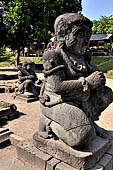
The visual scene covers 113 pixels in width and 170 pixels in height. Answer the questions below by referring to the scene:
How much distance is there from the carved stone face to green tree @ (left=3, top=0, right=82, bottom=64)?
13.0m

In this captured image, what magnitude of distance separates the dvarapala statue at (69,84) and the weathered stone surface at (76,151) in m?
0.10

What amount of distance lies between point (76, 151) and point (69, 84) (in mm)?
914

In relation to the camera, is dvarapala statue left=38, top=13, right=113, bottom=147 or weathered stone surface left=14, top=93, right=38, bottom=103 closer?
dvarapala statue left=38, top=13, right=113, bottom=147

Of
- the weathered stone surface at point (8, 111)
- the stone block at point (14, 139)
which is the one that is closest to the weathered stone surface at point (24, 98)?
the weathered stone surface at point (8, 111)

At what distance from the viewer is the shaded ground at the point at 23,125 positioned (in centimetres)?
268

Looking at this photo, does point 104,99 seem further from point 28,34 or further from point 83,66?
point 28,34

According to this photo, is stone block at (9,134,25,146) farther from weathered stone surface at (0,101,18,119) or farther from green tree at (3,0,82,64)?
green tree at (3,0,82,64)

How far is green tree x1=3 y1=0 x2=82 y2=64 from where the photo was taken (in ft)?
46.5

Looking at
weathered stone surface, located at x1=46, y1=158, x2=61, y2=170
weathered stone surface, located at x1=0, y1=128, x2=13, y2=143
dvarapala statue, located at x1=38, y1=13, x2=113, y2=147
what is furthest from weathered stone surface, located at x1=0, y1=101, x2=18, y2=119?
weathered stone surface, located at x1=46, y1=158, x2=61, y2=170

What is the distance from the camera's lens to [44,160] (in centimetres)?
234

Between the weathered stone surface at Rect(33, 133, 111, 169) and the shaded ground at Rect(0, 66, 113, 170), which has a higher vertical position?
the weathered stone surface at Rect(33, 133, 111, 169)

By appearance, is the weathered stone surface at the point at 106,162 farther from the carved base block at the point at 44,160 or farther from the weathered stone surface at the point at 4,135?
the weathered stone surface at the point at 4,135

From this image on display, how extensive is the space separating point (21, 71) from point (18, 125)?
11.4ft

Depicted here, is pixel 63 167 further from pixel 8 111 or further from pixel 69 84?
pixel 8 111
